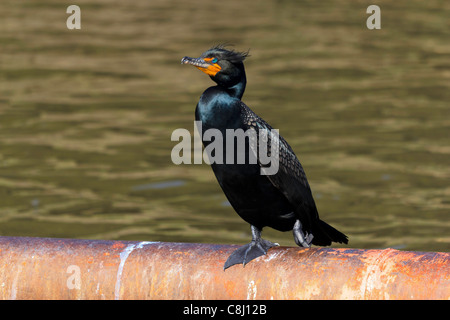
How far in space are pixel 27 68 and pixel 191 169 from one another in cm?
552

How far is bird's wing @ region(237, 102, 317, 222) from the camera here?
415 centimetres

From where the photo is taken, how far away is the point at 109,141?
1035cm

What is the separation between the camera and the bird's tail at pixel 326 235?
446 cm

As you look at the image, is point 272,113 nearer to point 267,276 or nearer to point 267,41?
point 267,41

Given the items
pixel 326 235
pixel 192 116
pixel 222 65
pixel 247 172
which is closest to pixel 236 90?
pixel 222 65

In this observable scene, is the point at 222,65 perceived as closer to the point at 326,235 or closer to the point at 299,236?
the point at 299,236

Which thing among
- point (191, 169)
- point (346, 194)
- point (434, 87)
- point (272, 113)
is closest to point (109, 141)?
point (191, 169)

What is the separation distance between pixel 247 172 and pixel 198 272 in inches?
21.8

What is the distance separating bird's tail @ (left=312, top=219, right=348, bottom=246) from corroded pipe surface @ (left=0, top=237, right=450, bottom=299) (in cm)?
59

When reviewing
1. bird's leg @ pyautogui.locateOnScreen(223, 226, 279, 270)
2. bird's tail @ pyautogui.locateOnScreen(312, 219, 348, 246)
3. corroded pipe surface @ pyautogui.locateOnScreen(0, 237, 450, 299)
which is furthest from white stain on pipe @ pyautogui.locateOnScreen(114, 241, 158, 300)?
bird's tail @ pyautogui.locateOnScreen(312, 219, 348, 246)

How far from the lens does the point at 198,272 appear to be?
3.80m

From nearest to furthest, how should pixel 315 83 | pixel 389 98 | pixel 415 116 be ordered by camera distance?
pixel 415 116, pixel 389 98, pixel 315 83

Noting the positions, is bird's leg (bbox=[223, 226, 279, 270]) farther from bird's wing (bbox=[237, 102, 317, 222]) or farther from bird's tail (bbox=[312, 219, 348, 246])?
bird's tail (bbox=[312, 219, 348, 246])
